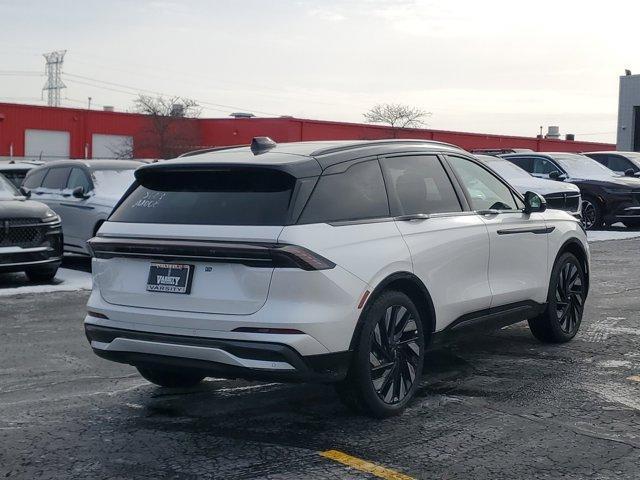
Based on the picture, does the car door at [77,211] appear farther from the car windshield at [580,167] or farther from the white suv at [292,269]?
the car windshield at [580,167]

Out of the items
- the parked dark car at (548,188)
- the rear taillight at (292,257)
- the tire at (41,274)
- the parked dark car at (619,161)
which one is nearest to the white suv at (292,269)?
the rear taillight at (292,257)

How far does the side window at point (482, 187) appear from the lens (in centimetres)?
698

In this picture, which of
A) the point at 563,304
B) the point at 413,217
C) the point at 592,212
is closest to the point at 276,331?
the point at 413,217

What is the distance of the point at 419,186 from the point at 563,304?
2.30m

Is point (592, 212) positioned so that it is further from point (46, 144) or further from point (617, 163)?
point (46, 144)

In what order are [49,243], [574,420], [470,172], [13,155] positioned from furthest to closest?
[13,155] → [49,243] → [470,172] → [574,420]

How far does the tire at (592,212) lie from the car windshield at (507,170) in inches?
122

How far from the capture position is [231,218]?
539 cm

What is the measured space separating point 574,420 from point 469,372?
1.36 meters

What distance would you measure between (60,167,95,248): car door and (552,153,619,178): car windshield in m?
11.8

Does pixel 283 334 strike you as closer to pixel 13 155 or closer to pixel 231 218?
pixel 231 218

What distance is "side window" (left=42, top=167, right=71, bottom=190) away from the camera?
15258mm

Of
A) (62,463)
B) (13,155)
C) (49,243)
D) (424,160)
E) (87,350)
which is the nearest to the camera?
(62,463)

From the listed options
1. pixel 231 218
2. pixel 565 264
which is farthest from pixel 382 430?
pixel 565 264
